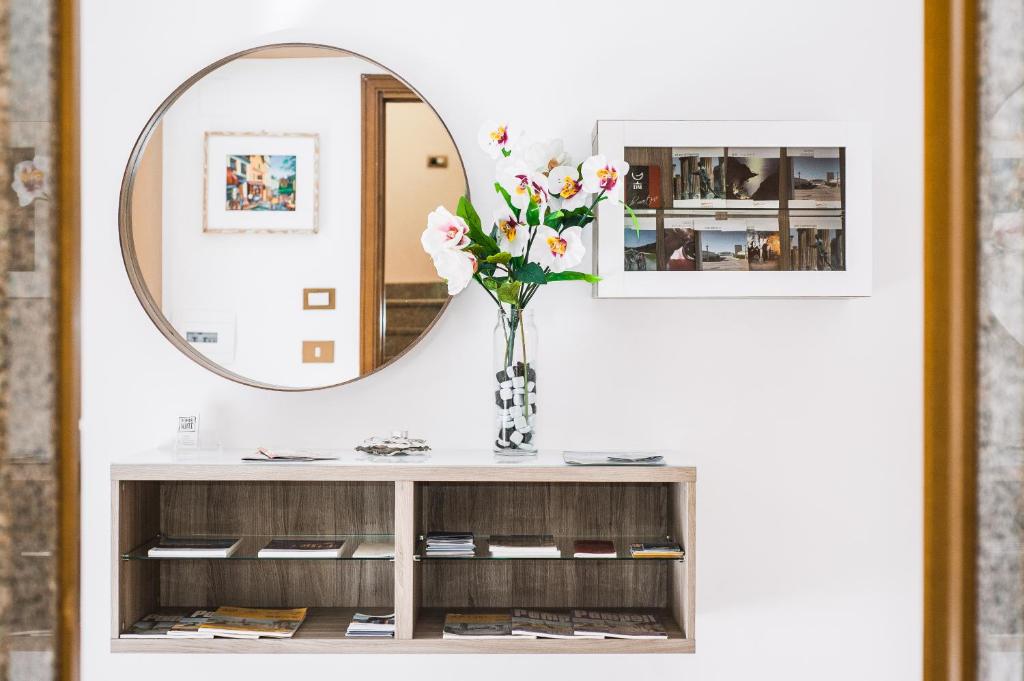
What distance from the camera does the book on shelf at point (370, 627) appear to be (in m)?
1.67

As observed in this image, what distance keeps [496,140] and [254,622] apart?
1.15 metres

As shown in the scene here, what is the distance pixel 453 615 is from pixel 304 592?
361 mm

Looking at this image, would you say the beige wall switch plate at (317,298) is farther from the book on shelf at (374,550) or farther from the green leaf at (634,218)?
the green leaf at (634,218)

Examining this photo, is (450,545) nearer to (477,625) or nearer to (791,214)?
(477,625)

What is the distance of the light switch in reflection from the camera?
188 centimetres

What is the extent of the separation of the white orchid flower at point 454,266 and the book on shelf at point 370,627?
2.38 feet

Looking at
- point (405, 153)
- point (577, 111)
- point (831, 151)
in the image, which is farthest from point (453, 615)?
point (831, 151)

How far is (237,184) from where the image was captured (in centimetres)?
188

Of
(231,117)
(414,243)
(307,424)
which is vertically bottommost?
(307,424)

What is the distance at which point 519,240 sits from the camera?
174 cm

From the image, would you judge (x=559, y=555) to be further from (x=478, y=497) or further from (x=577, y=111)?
(x=577, y=111)

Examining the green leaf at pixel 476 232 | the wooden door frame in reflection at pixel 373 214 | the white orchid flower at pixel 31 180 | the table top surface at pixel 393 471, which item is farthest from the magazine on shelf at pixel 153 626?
the white orchid flower at pixel 31 180

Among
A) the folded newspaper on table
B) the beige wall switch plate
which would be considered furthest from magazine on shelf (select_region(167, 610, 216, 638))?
the folded newspaper on table

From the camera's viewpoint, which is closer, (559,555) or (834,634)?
(559,555)
